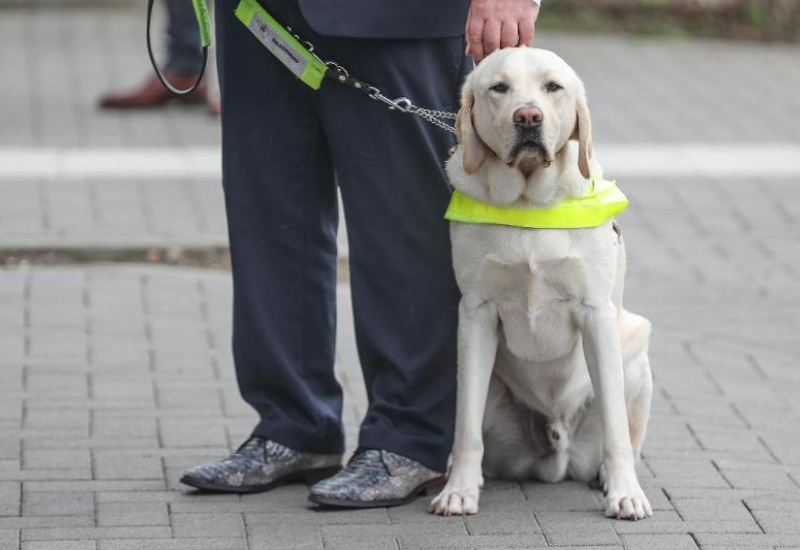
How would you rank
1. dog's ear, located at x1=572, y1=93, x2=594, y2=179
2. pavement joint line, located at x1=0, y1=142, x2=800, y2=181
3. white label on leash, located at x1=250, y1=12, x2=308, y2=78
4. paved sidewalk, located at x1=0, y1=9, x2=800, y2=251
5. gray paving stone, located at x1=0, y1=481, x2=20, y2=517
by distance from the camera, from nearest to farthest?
dog's ear, located at x1=572, y1=93, x2=594, y2=179 → white label on leash, located at x1=250, y1=12, x2=308, y2=78 → gray paving stone, located at x1=0, y1=481, x2=20, y2=517 → paved sidewalk, located at x1=0, y1=9, x2=800, y2=251 → pavement joint line, located at x1=0, y1=142, x2=800, y2=181

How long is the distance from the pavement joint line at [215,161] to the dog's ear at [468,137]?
472 cm

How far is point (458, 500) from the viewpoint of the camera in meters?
4.20

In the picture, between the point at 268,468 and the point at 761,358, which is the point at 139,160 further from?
the point at 268,468

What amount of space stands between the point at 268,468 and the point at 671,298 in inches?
111

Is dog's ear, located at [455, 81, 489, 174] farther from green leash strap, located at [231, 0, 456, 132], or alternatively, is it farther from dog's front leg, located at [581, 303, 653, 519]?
dog's front leg, located at [581, 303, 653, 519]

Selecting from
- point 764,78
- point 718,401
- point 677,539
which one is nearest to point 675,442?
point 718,401

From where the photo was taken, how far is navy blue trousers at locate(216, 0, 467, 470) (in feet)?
13.5

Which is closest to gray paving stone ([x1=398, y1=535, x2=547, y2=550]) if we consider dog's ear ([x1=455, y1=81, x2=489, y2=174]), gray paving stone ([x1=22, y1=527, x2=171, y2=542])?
gray paving stone ([x1=22, y1=527, x2=171, y2=542])

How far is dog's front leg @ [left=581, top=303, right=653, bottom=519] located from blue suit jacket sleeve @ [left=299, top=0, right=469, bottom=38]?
32.5 inches

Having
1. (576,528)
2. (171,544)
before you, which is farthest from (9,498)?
(576,528)

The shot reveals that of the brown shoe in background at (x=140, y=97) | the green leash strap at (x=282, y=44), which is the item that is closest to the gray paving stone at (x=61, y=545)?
the green leash strap at (x=282, y=44)

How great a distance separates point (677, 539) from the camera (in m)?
4.07

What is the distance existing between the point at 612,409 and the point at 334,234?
915mm

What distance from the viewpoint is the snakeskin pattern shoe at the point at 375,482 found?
13.9 feet
